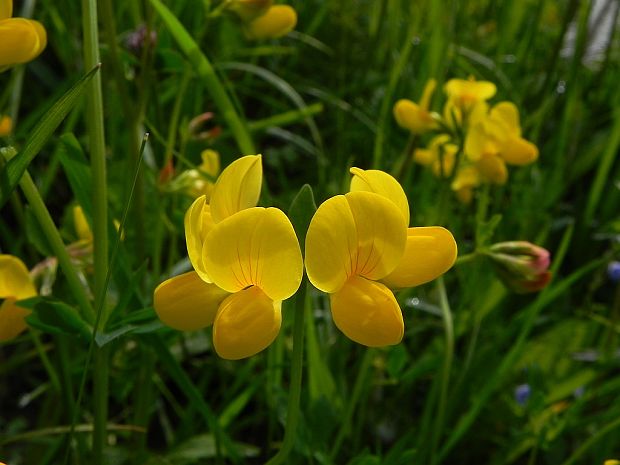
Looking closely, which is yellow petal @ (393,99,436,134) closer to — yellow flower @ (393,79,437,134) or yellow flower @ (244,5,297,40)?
yellow flower @ (393,79,437,134)

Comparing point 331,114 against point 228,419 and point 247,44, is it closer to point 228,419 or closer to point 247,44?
point 247,44

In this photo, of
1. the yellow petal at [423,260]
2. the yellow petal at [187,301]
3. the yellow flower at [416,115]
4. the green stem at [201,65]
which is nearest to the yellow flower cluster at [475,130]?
the yellow flower at [416,115]

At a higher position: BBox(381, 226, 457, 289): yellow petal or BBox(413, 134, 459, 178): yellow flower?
BBox(381, 226, 457, 289): yellow petal

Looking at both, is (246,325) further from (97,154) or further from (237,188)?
(97,154)

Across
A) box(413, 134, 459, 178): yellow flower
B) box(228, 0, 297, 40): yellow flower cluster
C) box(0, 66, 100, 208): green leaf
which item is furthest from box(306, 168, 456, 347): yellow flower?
box(413, 134, 459, 178): yellow flower

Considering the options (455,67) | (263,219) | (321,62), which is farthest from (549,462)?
(321,62)

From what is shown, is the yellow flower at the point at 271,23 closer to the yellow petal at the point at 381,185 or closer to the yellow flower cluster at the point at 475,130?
the yellow flower cluster at the point at 475,130

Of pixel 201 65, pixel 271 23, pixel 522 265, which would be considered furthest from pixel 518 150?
pixel 201 65
